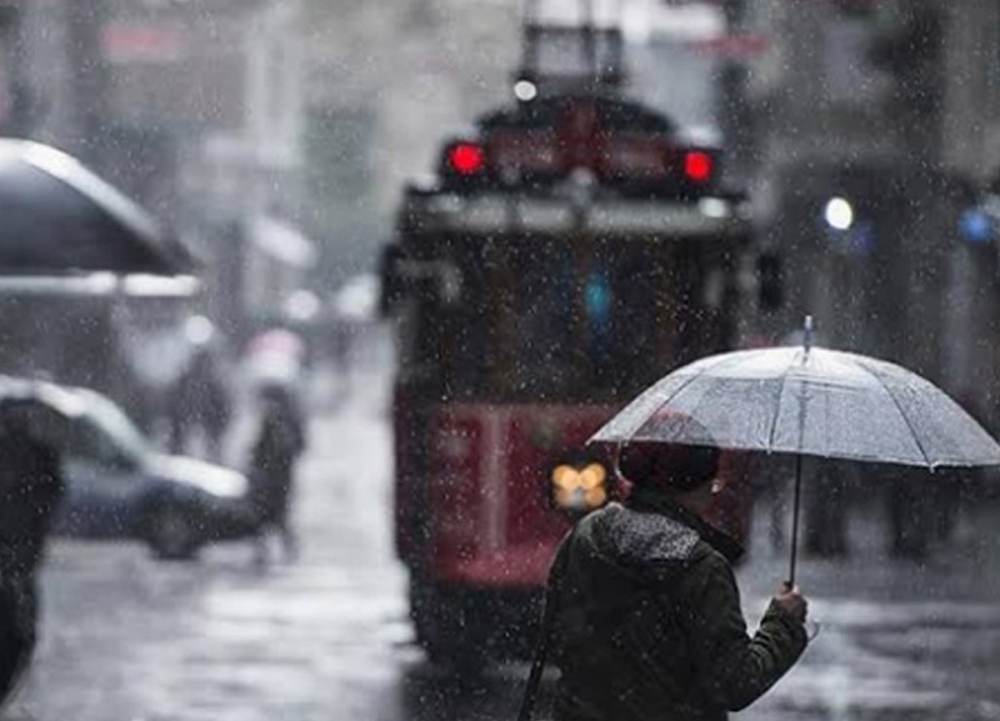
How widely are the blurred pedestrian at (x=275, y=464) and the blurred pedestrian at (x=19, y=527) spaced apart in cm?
859

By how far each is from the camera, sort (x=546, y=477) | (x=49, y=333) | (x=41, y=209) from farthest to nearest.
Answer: (x=49, y=333)
(x=546, y=477)
(x=41, y=209)

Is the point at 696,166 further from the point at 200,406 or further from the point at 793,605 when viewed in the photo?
the point at 200,406

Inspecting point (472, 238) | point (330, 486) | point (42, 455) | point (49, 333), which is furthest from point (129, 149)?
point (42, 455)

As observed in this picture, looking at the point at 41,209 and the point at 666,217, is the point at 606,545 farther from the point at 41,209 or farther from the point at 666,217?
the point at 666,217

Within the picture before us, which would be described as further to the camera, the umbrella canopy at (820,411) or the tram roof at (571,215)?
the tram roof at (571,215)

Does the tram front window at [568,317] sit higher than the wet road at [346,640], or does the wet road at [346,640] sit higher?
the tram front window at [568,317]

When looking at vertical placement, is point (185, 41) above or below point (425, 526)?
above

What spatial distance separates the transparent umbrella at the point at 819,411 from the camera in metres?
7.46

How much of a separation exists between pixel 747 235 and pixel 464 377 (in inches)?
61.2

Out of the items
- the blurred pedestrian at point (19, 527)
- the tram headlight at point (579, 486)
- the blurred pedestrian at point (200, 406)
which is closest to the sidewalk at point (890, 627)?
the tram headlight at point (579, 486)

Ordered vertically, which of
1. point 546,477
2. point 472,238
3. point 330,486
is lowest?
point 330,486

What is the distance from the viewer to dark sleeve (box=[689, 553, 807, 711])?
6832mm

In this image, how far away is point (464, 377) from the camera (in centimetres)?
1611

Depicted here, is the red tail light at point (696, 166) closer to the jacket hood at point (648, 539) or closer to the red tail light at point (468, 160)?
the red tail light at point (468, 160)
